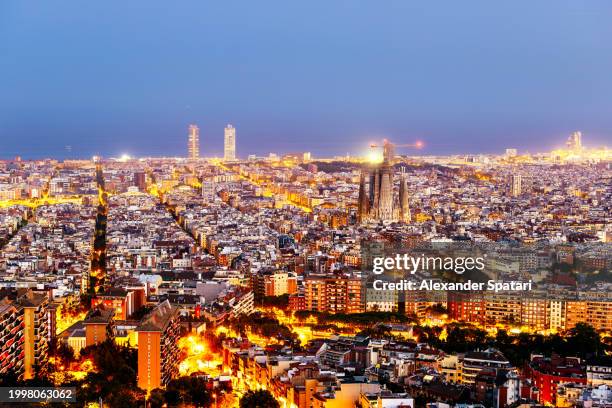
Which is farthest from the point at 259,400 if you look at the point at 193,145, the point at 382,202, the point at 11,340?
→ the point at 193,145

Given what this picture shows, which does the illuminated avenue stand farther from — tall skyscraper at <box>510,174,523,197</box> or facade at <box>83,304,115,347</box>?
tall skyscraper at <box>510,174,523,197</box>

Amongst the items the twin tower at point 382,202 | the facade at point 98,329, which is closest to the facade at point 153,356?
the facade at point 98,329

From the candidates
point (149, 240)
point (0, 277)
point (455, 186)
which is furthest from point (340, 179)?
point (0, 277)

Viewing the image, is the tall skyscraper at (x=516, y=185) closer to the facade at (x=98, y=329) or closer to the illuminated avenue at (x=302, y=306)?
the illuminated avenue at (x=302, y=306)

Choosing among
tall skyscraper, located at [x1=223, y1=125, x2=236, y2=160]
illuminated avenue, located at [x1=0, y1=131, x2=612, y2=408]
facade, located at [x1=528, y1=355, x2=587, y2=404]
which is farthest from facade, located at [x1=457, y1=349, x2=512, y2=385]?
tall skyscraper, located at [x1=223, y1=125, x2=236, y2=160]

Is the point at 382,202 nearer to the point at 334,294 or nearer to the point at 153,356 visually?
the point at 334,294

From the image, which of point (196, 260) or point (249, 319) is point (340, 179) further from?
point (249, 319)
